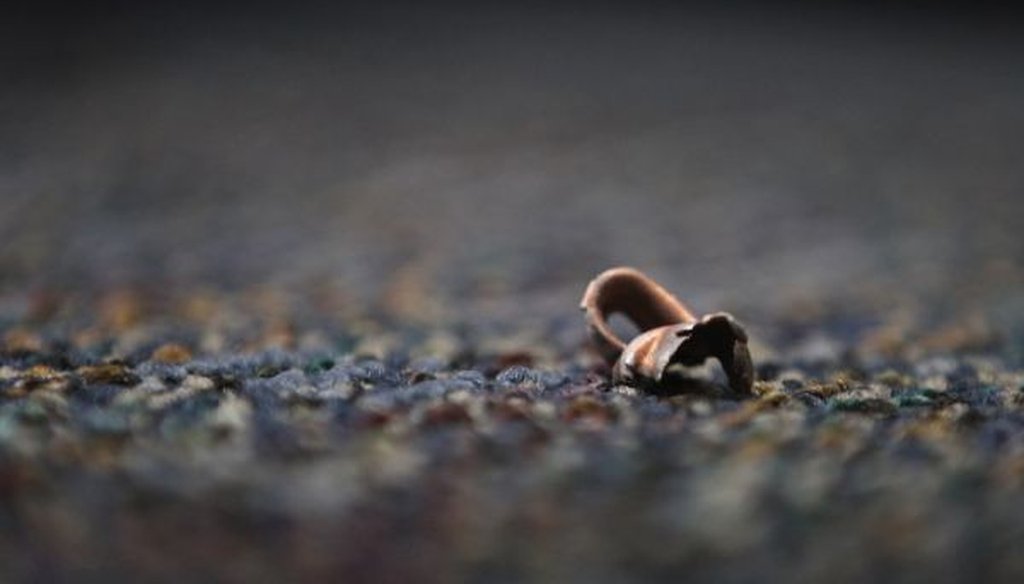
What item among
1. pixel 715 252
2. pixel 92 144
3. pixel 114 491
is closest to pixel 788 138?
pixel 715 252

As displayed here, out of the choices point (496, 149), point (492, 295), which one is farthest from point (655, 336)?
point (496, 149)

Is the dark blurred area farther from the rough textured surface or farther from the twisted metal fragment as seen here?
the twisted metal fragment

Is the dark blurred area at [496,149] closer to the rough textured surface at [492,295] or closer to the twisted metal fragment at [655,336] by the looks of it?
the rough textured surface at [492,295]

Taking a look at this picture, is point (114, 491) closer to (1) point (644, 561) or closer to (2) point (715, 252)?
(1) point (644, 561)

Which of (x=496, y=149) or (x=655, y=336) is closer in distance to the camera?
(x=655, y=336)

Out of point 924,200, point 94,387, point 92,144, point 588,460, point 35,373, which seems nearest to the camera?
point 588,460

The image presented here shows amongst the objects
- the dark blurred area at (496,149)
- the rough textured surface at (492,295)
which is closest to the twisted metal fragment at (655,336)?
the rough textured surface at (492,295)

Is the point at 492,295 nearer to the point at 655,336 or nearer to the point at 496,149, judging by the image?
the point at 655,336
